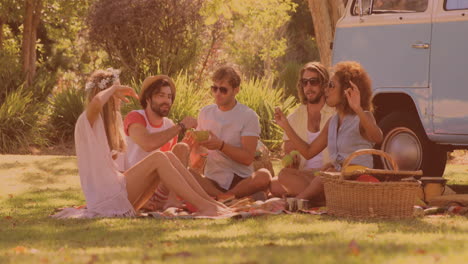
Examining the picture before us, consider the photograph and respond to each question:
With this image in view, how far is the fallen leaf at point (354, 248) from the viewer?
4863 millimetres

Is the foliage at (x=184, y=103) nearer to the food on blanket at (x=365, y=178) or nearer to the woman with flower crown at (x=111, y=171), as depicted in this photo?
the woman with flower crown at (x=111, y=171)

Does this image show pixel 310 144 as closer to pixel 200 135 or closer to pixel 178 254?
pixel 200 135

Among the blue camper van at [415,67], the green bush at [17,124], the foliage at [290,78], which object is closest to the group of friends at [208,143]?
the blue camper van at [415,67]

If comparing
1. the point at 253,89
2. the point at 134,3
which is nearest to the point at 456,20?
the point at 253,89

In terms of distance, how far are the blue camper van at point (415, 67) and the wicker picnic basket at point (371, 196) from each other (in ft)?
7.61

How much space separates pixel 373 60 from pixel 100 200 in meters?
3.83

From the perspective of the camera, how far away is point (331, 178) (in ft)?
23.2

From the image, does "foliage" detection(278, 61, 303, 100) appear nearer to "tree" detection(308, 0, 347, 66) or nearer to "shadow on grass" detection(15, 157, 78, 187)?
"tree" detection(308, 0, 347, 66)

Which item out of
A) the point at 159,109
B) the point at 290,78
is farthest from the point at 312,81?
the point at 290,78

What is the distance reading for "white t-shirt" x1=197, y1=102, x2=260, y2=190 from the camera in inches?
320

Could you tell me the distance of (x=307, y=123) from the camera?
832cm

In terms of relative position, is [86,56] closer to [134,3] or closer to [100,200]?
[134,3]

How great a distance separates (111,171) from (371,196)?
204 centimetres

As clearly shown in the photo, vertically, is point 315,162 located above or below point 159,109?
below
